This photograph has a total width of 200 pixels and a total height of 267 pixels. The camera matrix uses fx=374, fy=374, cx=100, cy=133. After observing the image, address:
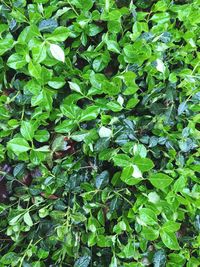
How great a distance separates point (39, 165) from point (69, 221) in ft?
0.69

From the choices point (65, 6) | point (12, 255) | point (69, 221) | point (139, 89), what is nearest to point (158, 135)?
point (139, 89)

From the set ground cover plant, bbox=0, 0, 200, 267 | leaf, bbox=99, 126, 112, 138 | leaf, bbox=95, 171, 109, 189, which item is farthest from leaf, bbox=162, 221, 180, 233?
leaf, bbox=99, 126, 112, 138

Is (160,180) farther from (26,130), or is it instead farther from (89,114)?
(26,130)

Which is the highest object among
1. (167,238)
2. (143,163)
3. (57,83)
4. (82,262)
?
(57,83)

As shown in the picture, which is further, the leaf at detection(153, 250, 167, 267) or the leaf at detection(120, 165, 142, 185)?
the leaf at detection(153, 250, 167, 267)

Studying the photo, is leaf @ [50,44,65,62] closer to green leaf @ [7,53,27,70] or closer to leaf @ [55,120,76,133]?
green leaf @ [7,53,27,70]

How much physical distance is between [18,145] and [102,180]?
0.30 meters

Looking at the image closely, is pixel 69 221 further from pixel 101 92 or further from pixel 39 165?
pixel 101 92

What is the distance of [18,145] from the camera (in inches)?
45.8

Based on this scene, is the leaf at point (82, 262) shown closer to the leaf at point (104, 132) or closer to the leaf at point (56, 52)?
the leaf at point (104, 132)

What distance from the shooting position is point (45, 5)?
1234 mm

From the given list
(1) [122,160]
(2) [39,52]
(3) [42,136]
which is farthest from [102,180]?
(2) [39,52]

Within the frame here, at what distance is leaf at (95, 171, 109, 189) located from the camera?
1231 mm

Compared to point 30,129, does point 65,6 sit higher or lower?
higher
